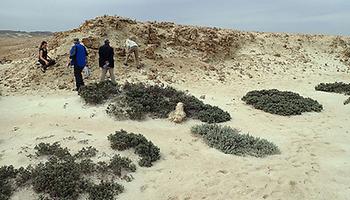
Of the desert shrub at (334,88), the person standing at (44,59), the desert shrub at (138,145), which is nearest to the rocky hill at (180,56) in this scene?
the person standing at (44,59)

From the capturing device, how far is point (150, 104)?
11.6 metres

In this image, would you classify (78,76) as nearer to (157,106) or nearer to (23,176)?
(157,106)

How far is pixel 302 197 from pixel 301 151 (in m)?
2.24

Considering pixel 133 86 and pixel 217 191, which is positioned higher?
pixel 133 86

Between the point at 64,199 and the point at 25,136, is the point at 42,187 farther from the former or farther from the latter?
the point at 25,136

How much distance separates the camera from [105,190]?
7.21 metres

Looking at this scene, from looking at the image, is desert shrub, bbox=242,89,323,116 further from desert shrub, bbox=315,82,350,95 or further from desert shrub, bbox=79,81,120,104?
desert shrub, bbox=79,81,120,104

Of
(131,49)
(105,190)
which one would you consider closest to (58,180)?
(105,190)

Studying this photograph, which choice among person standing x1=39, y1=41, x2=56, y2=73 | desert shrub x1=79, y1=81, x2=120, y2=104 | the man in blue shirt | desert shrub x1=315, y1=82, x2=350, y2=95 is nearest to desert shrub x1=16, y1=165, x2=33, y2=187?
desert shrub x1=79, y1=81, x2=120, y2=104

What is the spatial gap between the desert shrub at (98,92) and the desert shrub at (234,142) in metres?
2.90

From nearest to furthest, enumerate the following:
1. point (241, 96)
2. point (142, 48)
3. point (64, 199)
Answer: point (64, 199) → point (241, 96) → point (142, 48)

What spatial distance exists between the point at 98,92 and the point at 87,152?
12.3 feet

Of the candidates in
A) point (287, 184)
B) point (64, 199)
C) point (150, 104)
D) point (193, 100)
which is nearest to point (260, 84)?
point (193, 100)

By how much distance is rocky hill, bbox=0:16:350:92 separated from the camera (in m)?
15.1
